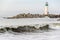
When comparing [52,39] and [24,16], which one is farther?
[24,16]

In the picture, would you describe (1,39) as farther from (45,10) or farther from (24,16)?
(24,16)

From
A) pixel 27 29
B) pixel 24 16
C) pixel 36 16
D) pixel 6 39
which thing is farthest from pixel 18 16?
pixel 6 39

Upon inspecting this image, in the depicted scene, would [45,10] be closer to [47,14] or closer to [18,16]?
[47,14]

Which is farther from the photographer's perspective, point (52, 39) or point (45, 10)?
point (45, 10)

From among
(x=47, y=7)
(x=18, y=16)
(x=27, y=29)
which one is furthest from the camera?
(x=18, y=16)

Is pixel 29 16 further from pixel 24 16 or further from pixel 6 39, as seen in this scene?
pixel 6 39

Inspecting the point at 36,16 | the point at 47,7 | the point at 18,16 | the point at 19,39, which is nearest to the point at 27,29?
the point at 19,39

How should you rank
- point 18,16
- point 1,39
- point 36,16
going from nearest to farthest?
point 1,39 → point 18,16 → point 36,16

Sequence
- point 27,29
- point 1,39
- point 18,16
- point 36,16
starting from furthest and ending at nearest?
point 36,16, point 18,16, point 27,29, point 1,39

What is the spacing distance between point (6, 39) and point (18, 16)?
56.6 m

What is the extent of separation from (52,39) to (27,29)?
6031 millimetres

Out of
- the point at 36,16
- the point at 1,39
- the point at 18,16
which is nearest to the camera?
the point at 1,39

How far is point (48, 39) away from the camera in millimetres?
12734

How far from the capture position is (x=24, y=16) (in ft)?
233
